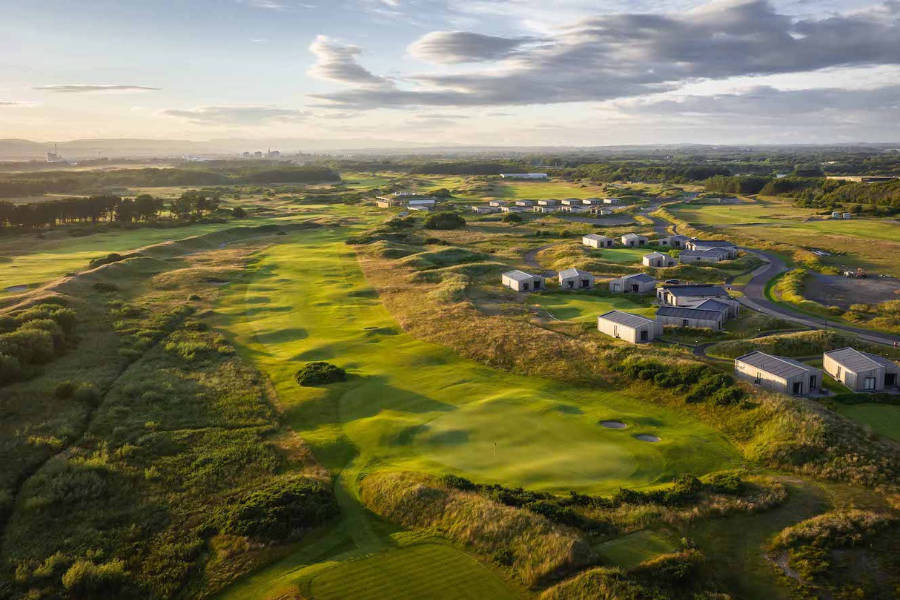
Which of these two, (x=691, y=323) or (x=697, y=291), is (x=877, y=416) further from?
(x=697, y=291)

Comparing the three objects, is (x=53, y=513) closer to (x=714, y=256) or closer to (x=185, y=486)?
(x=185, y=486)

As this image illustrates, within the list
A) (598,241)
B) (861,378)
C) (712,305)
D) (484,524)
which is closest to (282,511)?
(484,524)

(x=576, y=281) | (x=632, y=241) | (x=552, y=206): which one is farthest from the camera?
(x=552, y=206)

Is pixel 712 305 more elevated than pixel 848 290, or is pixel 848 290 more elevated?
pixel 712 305

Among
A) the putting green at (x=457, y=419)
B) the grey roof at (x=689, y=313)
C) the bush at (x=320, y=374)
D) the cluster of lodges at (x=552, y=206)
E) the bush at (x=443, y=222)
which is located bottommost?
the putting green at (x=457, y=419)

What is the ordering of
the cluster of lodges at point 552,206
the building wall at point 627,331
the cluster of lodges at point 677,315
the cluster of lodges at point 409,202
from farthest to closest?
the cluster of lodges at point 409,202
the cluster of lodges at point 552,206
the cluster of lodges at point 677,315
the building wall at point 627,331

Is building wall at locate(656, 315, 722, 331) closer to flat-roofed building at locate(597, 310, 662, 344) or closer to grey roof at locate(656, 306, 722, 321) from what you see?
grey roof at locate(656, 306, 722, 321)

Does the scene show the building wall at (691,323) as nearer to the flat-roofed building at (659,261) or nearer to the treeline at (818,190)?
the flat-roofed building at (659,261)

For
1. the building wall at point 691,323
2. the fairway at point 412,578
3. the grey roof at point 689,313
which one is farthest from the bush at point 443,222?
the fairway at point 412,578
